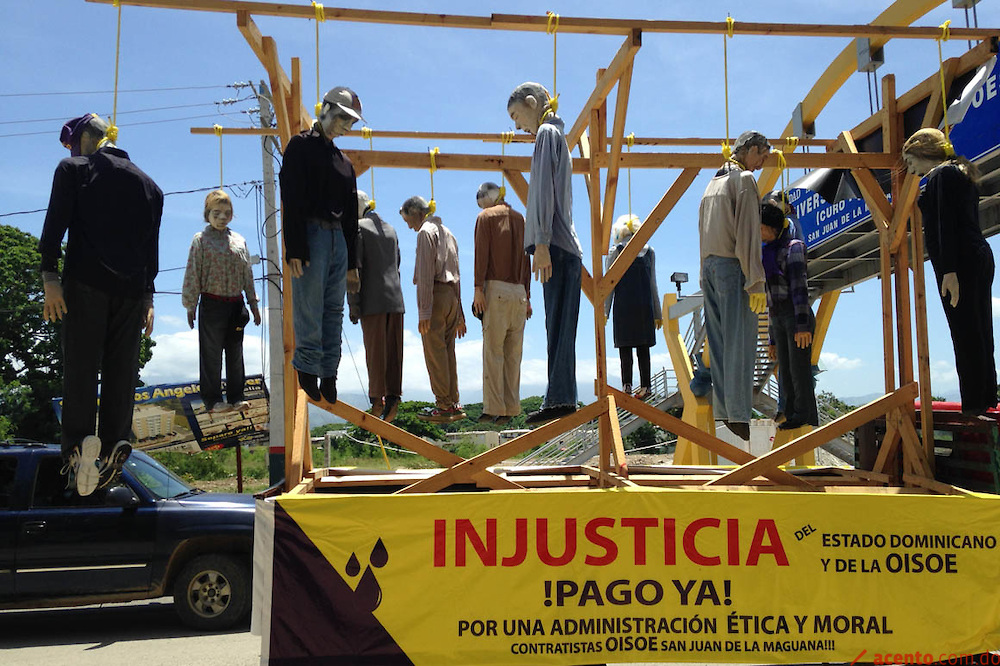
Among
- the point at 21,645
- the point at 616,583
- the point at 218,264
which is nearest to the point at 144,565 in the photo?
the point at 21,645

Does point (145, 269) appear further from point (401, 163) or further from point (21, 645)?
point (21, 645)

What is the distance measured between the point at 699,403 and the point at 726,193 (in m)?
6.20

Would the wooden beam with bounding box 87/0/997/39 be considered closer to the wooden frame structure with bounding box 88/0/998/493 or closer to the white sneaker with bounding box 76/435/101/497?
the wooden frame structure with bounding box 88/0/998/493

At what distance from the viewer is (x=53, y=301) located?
4262 millimetres

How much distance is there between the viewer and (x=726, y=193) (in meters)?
5.29

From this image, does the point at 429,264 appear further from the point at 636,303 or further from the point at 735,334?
the point at 735,334

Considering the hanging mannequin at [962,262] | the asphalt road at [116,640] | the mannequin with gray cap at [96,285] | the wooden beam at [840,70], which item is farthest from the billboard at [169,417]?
→ the hanging mannequin at [962,262]

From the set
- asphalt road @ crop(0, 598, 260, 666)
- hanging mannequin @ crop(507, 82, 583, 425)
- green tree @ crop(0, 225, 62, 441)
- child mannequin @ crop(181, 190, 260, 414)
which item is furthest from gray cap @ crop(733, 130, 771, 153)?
green tree @ crop(0, 225, 62, 441)

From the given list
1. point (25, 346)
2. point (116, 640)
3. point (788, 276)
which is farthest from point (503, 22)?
point (25, 346)

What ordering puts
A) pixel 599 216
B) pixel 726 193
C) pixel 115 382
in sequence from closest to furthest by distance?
1. pixel 115 382
2. pixel 599 216
3. pixel 726 193

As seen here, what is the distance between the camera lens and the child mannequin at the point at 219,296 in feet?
18.2

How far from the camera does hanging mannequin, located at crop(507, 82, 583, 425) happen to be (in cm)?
476

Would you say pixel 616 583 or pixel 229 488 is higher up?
pixel 616 583

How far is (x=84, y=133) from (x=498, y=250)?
8.61 feet
